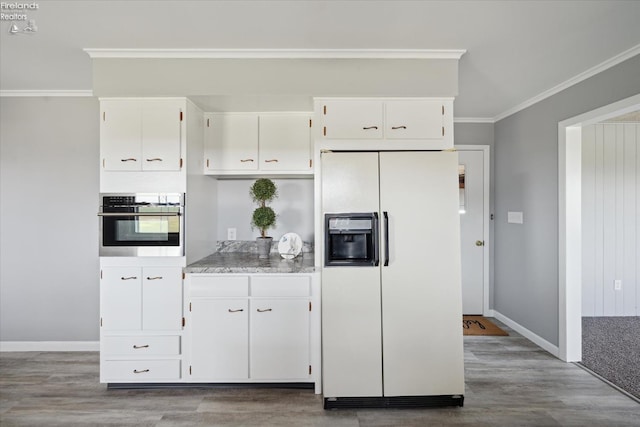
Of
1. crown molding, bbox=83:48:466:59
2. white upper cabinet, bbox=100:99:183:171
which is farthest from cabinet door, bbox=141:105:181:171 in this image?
crown molding, bbox=83:48:466:59

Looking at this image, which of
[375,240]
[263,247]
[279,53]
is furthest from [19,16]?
[375,240]

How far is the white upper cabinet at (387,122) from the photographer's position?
8.69 feet

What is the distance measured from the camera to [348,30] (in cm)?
228

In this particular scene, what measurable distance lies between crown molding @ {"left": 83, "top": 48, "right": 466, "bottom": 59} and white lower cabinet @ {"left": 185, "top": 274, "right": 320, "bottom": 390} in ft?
5.38

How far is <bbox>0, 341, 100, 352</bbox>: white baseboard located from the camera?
339 cm

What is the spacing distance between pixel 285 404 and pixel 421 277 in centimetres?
133

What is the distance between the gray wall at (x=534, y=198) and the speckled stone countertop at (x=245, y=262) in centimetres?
231

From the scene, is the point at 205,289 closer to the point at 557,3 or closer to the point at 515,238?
the point at 557,3

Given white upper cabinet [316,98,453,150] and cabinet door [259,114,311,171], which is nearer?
white upper cabinet [316,98,453,150]

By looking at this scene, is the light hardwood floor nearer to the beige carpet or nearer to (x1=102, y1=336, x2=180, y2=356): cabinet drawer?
(x1=102, y1=336, x2=180, y2=356): cabinet drawer

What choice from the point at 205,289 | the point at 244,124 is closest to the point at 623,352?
the point at 205,289

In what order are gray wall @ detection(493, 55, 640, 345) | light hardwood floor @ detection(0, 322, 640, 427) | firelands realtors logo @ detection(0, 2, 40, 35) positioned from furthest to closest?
gray wall @ detection(493, 55, 640, 345)
light hardwood floor @ detection(0, 322, 640, 427)
firelands realtors logo @ detection(0, 2, 40, 35)

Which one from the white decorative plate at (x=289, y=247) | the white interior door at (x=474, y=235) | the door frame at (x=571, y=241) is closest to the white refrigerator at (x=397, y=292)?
the white decorative plate at (x=289, y=247)

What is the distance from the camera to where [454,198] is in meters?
2.47
